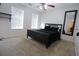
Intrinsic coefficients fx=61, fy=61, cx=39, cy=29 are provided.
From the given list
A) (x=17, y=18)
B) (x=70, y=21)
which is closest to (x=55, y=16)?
(x=70, y=21)

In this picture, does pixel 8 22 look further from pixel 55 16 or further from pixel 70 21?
pixel 70 21

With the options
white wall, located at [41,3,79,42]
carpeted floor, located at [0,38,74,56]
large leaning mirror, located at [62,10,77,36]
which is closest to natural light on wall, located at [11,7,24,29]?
carpeted floor, located at [0,38,74,56]

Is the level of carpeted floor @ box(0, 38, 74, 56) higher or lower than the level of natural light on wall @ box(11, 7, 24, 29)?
lower

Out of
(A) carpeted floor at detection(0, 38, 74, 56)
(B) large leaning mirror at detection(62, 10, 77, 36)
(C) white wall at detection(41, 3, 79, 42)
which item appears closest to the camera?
(A) carpeted floor at detection(0, 38, 74, 56)

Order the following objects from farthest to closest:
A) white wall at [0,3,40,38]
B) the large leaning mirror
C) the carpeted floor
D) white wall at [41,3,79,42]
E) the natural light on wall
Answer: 1. white wall at [41,3,79,42]
2. the large leaning mirror
3. white wall at [0,3,40,38]
4. the natural light on wall
5. the carpeted floor

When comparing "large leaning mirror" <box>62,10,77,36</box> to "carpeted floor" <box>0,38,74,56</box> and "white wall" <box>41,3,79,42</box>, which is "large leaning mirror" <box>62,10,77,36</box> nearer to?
"white wall" <box>41,3,79,42</box>

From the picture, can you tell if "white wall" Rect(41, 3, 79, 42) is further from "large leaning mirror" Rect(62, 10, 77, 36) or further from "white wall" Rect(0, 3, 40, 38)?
"white wall" Rect(0, 3, 40, 38)

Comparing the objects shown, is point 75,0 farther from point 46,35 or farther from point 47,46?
point 47,46

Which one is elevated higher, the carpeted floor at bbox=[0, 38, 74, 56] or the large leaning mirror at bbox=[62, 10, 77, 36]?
the large leaning mirror at bbox=[62, 10, 77, 36]

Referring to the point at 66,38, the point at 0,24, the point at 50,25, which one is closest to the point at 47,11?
the point at 50,25

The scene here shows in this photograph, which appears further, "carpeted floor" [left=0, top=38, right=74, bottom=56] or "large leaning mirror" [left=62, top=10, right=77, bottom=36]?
"large leaning mirror" [left=62, top=10, right=77, bottom=36]

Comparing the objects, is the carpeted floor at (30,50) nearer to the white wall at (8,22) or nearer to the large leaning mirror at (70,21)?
the white wall at (8,22)

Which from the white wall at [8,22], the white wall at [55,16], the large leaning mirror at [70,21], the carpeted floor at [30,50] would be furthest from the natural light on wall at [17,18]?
the large leaning mirror at [70,21]

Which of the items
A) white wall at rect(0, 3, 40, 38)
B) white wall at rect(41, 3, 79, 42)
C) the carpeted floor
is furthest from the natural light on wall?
white wall at rect(41, 3, 79, 42)
